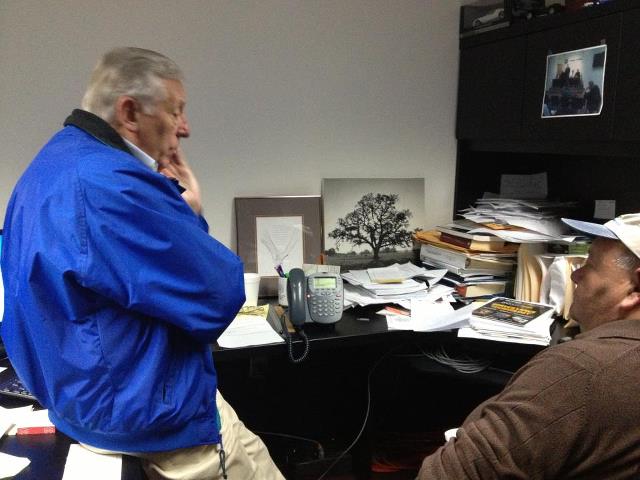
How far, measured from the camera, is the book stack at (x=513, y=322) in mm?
1850

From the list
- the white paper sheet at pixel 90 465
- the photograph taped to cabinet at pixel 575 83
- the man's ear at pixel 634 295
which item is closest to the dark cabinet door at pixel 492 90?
the photograph taped to cabinet at pixel 575 83

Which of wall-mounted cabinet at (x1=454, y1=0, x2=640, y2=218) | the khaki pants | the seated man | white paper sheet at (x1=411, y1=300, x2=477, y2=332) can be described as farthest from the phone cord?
wall-mounted cabinet at (x1=454, y1=0, x2=640, y2=218)

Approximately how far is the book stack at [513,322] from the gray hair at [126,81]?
46.6 inches

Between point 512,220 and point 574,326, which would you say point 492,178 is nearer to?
point 512,220

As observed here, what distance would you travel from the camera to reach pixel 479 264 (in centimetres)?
226

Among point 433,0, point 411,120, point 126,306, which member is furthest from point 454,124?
point 126,306

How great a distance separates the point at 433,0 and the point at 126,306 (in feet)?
6.18

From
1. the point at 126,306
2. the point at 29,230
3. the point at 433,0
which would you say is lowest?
the point at 126,306

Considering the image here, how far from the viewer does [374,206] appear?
7.97ft

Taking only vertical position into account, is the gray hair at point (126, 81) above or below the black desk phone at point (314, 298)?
above

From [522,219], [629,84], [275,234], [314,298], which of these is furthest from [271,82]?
[629,84]

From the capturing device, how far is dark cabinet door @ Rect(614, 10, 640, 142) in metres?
1.77

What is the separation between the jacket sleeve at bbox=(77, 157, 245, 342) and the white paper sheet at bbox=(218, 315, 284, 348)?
510 mm

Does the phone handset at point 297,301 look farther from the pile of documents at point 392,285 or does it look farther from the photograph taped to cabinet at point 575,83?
the photograph taped to cabinet at point 575,83
